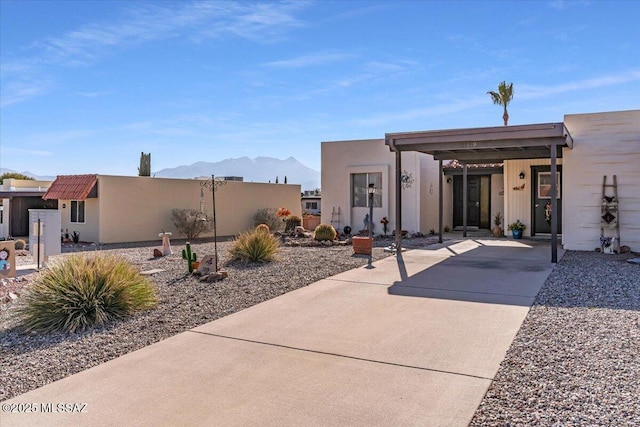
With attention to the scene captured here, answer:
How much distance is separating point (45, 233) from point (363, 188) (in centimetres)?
1089

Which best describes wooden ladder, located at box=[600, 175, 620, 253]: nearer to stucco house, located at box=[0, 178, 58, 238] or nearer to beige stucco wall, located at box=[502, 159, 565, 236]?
beige stucco wall, located at box=[502, 159, 565, 236]

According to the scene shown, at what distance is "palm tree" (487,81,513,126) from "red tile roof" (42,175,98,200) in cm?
2009

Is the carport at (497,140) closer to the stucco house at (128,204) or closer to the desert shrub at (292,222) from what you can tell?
the desert shrub at (292,222)

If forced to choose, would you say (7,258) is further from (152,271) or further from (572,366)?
(572,366)

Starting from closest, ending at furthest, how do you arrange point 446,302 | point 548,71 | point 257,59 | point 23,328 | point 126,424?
point 126,424, point 23,328, point 446,302, point 257,59, point 548,71

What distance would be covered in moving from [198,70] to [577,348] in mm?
12268

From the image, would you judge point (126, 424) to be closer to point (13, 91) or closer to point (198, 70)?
point (198, 70)

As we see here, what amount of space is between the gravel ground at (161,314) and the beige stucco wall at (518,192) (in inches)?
285

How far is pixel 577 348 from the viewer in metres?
4.84

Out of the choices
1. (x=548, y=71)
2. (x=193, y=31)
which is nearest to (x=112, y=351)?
(x=193, y=31)

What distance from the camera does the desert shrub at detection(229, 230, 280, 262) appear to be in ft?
35.0

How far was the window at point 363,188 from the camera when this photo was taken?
18125mm

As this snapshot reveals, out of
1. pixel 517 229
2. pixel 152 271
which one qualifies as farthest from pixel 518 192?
pixel 152 271

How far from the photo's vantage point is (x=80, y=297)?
5.98m
